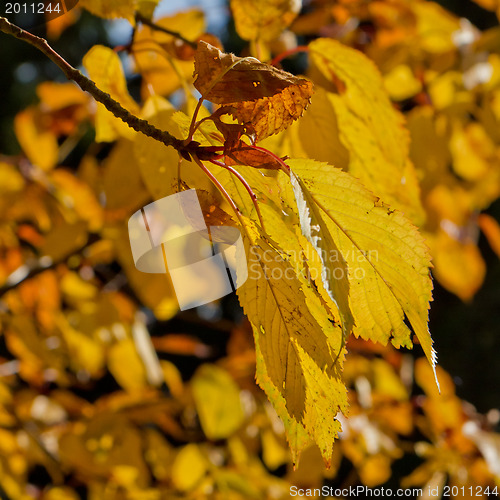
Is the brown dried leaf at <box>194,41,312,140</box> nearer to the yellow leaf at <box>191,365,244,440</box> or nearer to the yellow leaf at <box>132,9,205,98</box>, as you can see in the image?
the yellow leaf at <box>132,9,205,98</box>

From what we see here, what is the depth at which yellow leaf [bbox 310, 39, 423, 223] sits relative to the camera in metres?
0.53

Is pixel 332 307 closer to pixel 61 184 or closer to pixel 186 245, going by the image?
pixel 186 245

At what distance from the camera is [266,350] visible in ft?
1.05

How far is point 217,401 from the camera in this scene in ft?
4.25

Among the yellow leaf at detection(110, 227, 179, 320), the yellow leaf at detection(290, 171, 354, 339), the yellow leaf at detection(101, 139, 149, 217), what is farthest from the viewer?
the yellow leaf at detection(110, 227, 179, 320)

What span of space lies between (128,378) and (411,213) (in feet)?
3.31

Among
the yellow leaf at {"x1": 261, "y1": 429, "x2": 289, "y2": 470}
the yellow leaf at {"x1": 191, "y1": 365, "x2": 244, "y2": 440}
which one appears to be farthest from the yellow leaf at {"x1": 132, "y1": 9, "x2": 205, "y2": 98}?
the yellow leaf at {"x1": 261, "y1": 429, "x2": 289, "y2": 470}

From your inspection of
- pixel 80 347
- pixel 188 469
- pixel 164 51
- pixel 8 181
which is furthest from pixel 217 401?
pixel 164 51

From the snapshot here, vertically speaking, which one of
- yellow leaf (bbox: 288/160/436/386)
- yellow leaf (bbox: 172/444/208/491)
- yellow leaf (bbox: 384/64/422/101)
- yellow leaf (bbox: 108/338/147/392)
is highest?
yellow leaf (bbox: 288/160/436/386)

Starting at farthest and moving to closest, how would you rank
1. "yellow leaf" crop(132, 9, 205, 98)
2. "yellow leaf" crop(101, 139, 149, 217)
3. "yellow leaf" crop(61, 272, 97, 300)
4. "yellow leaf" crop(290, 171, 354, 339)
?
"yellow leaf" crop(61, 272, 97, 300)
"yellow leaf" crop(101, 139, 149, 217)
"yellow leaf" crop(132, 9, 205, 98)
"yellow leaf" crop(290, 171, 354, 339)

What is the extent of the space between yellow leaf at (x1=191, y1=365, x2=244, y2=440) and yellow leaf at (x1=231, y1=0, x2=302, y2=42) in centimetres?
89

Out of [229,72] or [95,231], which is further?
[95,231]

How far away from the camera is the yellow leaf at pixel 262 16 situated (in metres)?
0.57

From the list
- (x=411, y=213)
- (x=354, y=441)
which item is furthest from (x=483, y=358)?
(x=411, y=213)
